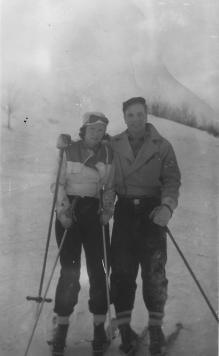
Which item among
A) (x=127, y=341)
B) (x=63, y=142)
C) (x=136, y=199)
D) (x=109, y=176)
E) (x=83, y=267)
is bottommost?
(x=127, y=341)

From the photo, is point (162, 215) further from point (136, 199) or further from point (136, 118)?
point (136, 118)

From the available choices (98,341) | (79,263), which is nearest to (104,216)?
(79,263)

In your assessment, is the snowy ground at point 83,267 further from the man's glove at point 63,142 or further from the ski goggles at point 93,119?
the ski goggles at point 93,119

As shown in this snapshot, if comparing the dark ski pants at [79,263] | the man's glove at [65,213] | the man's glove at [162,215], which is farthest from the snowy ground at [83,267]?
the man's glove at [162,215]

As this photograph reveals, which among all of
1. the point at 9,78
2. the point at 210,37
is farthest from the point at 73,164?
the point at 9,78

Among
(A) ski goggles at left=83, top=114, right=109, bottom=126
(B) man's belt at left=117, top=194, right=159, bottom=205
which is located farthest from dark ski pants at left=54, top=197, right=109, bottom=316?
(A) ski goggles at left=83, top=114, right=109, bottom=126
